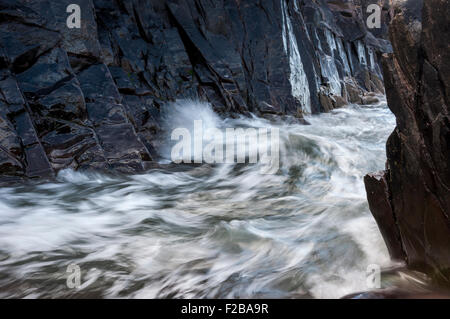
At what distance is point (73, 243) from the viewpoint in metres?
3.70

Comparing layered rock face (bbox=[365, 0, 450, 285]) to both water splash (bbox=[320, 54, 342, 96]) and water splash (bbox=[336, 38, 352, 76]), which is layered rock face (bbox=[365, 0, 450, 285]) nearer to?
water splash (bbox=[320, 54, 342, 96])

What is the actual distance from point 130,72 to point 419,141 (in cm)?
584

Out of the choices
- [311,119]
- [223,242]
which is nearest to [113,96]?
[223,242]

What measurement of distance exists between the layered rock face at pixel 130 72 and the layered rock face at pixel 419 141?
4249mm

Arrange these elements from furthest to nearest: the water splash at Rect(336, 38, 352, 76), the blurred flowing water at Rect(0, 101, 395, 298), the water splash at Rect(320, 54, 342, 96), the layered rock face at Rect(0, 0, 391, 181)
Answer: the water splash at Rect(336, 38, 352, 76), the water splash at Rect(320, 54, 342, 96), the layered rock face at Rect(0, 0, 391, 181), the blurred flowing water at Rect(0, 101, 395, 298)

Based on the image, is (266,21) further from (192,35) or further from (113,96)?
(113,96)

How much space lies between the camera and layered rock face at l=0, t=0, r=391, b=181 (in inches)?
214

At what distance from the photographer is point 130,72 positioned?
7219 mm

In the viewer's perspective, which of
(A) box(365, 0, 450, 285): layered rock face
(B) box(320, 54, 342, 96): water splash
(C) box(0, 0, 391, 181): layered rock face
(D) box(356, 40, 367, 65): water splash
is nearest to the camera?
(A) box(365, 0, 450, 285): layered rock face

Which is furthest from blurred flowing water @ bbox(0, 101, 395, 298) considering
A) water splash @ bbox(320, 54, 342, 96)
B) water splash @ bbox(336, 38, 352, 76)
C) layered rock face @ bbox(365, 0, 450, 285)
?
water splash @ bbox(336, 38, 352, 76)

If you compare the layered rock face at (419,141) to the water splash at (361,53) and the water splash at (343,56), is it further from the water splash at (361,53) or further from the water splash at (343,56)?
the water splash at (361,53)

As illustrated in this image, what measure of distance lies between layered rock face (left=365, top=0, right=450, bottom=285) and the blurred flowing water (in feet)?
1.46

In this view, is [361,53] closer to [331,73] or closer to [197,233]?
[331,73]

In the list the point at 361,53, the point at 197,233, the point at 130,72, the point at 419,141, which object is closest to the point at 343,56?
the point at 361,53
